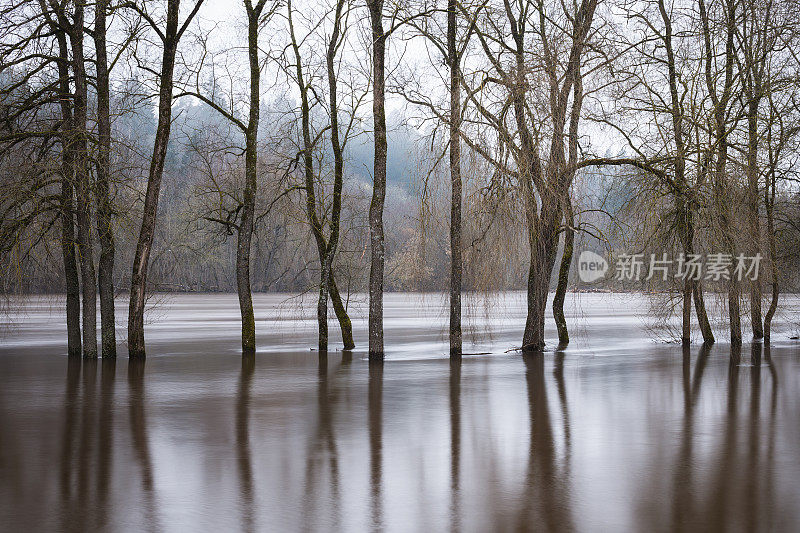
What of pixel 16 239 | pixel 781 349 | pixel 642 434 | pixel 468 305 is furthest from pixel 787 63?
pixel 16 239

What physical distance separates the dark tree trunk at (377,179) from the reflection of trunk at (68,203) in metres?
6.49

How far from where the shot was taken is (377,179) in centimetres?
2028

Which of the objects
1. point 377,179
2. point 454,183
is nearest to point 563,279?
point 454,183

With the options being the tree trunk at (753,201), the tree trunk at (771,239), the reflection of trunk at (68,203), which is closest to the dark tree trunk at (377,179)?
the reflection of trunk at (68,203)

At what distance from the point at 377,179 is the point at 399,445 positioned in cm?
1141

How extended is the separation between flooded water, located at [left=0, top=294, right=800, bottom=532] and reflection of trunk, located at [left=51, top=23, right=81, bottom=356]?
5.79ft

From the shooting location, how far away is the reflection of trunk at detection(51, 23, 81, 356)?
714 inches

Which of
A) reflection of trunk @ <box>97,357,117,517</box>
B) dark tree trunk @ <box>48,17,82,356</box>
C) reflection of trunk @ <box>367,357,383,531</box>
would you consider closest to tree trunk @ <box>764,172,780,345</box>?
reflection of trunk @ <box>367,357,383,531</box>

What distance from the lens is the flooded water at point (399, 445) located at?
265 inches

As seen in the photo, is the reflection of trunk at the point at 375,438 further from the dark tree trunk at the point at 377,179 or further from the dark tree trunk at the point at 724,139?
the dark tree trunk at the point at 724,139

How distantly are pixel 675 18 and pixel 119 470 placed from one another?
2138cm

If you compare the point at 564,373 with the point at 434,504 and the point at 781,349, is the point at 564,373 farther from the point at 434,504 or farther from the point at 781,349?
the point at 434,504

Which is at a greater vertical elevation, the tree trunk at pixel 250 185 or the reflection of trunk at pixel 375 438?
the tree trunk at pixel 250 185

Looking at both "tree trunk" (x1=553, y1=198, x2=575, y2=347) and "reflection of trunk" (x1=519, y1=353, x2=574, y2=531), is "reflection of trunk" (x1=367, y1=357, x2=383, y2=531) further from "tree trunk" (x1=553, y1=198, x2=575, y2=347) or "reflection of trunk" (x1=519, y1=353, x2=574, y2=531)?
"tree trunk" (x1=553, y1=198, x2=575, y2=347)
